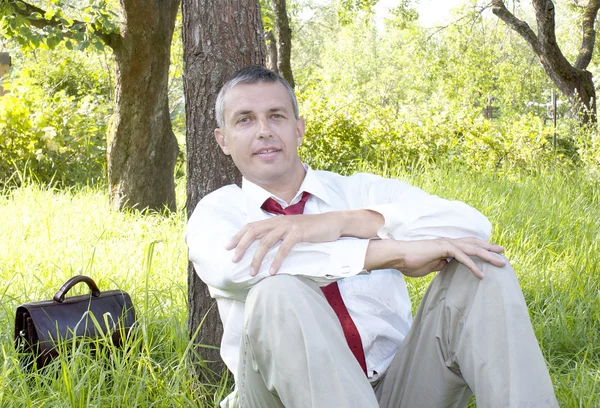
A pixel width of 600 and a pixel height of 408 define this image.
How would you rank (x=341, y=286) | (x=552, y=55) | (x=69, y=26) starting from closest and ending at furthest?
(x=341, y=286) < (x=69, y=26) < (x=552, y=55)

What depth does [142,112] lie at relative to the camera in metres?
6.67

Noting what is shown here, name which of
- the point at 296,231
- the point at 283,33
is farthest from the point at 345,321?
the point at 283,33

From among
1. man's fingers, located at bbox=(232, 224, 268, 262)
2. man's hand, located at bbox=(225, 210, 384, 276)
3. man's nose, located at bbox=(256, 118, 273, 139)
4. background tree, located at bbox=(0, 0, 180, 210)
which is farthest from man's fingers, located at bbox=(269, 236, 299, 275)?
background tree, located at bbox=(0, 0, 180, 210)

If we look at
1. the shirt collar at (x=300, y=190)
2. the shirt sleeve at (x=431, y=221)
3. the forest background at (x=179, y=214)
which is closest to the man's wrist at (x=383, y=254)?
the shirt sleeve at (x=431, y=221)

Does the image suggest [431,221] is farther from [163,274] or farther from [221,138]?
[163,274]

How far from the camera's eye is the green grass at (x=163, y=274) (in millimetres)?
2688

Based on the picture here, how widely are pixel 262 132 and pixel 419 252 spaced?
2.69ft

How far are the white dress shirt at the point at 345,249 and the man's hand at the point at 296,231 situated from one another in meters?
0.03

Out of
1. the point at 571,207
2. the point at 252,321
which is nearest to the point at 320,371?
the point at 252,321

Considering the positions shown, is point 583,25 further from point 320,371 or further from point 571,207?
point 320,371

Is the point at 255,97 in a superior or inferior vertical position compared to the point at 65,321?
superior

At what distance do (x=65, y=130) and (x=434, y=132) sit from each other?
518 cm

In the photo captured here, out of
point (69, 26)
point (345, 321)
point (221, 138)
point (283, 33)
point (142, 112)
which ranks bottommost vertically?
point (345, 321)

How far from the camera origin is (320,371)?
5.91 feet
